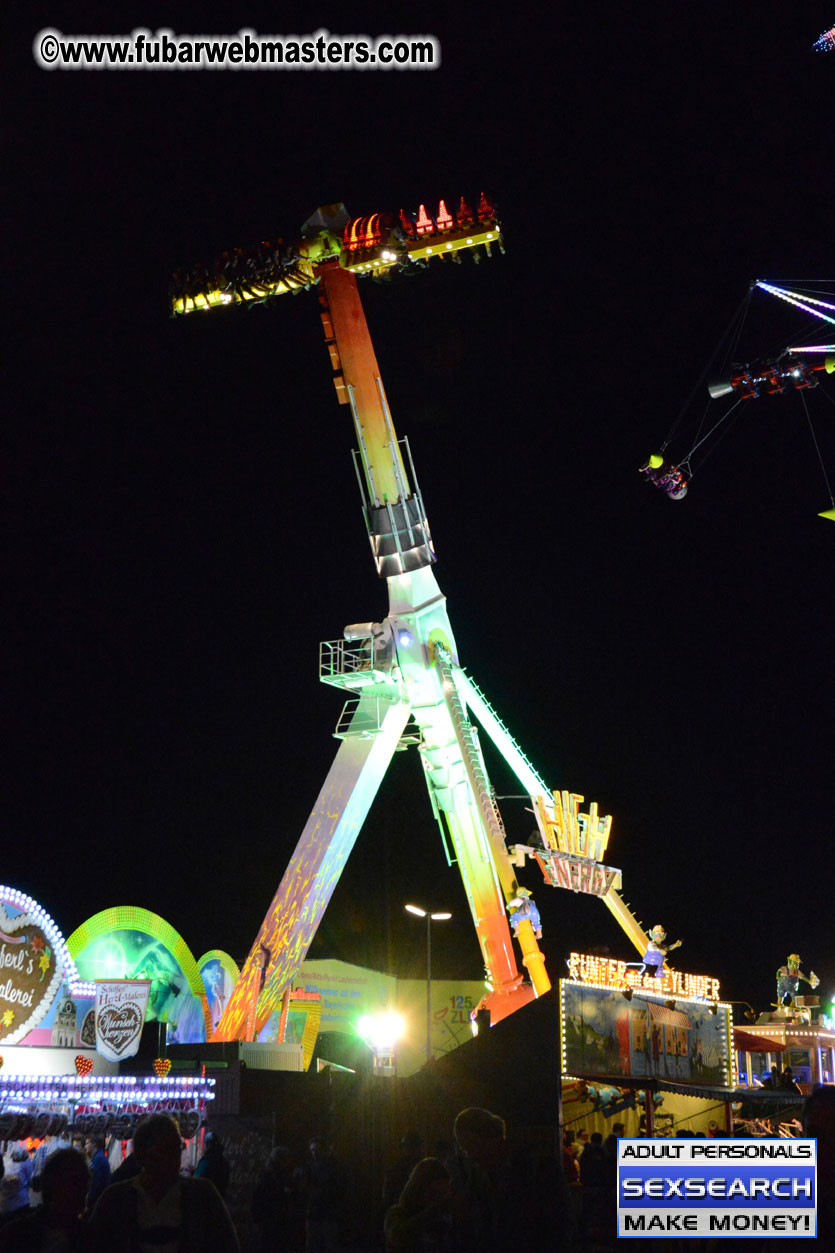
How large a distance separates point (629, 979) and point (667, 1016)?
207 centimetres

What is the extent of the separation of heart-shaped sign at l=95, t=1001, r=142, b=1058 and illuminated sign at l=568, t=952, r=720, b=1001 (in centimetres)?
785

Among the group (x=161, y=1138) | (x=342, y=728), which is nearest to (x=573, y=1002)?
(x=342, y=728)

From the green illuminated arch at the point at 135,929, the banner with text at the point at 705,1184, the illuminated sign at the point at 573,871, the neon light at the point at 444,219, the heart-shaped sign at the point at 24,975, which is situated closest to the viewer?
the banner with text at the point at 705,1184

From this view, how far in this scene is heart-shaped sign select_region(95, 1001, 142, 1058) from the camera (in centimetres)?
1972

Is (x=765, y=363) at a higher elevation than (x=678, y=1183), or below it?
higher

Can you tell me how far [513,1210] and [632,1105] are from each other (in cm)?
1687

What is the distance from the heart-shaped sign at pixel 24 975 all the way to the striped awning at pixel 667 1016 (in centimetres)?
1222

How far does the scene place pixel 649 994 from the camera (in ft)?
78.1

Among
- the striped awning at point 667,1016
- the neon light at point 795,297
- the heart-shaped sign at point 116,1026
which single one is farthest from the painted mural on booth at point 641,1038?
the neon light at point 795,297

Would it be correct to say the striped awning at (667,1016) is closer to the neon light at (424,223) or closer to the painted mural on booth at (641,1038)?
the painted mural on booth at (641,1038)

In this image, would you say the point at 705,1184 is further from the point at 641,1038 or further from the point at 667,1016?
the point at 667,1016

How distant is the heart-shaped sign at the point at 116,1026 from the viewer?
19.7 metres

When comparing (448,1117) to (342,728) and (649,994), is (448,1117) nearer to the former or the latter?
(649,994)

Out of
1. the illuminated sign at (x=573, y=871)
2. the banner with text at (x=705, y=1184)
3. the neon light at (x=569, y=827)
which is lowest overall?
the banner with text at (x=705, y=1184)
